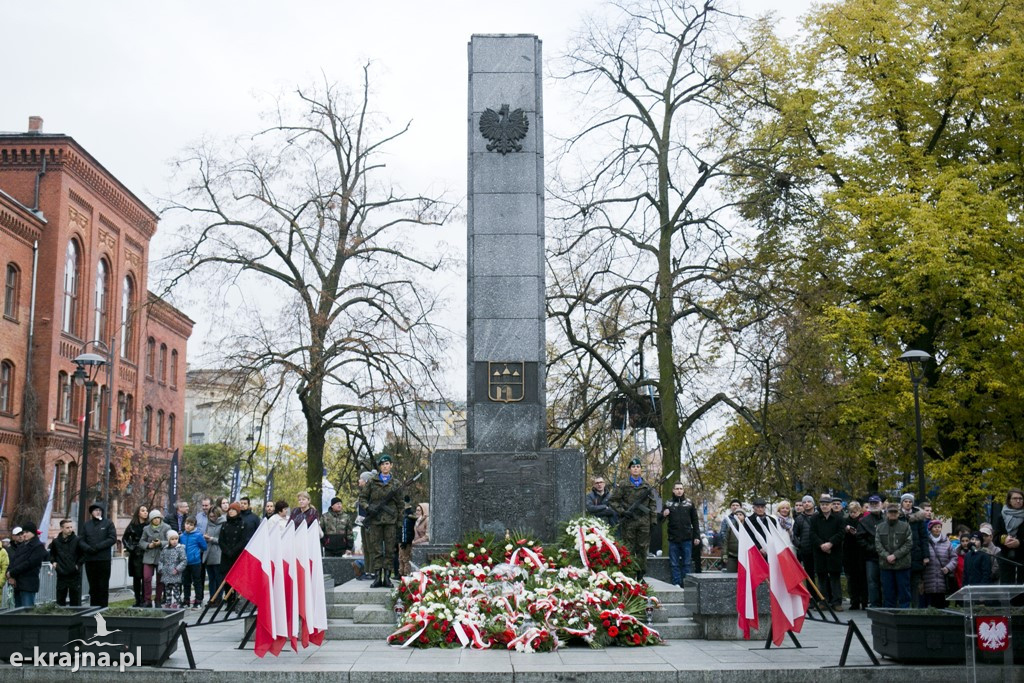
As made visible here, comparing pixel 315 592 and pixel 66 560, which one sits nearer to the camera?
pixel 315 592

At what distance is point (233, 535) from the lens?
1741cm

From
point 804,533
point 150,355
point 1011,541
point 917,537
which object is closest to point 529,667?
point 1011,541

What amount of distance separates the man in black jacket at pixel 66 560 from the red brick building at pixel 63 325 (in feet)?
59.9

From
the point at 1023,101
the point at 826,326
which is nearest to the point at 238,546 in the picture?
the point at 826,326

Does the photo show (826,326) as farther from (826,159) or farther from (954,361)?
(826,159)

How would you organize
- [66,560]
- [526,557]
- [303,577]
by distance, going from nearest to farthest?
[303,577] → [526,557] → [66,560]

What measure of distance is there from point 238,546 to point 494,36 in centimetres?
903

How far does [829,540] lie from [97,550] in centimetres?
1141

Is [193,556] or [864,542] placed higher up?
[864,542]

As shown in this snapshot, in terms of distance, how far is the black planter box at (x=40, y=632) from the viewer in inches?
427

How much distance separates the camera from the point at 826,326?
77.8 feet

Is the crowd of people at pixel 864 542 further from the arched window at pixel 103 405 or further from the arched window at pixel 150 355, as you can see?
the arched window at pixel 150 355

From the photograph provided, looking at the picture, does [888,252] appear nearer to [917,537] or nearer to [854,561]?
[854,561]

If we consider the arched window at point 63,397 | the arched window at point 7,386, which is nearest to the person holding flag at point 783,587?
the arched window at point 7,386
